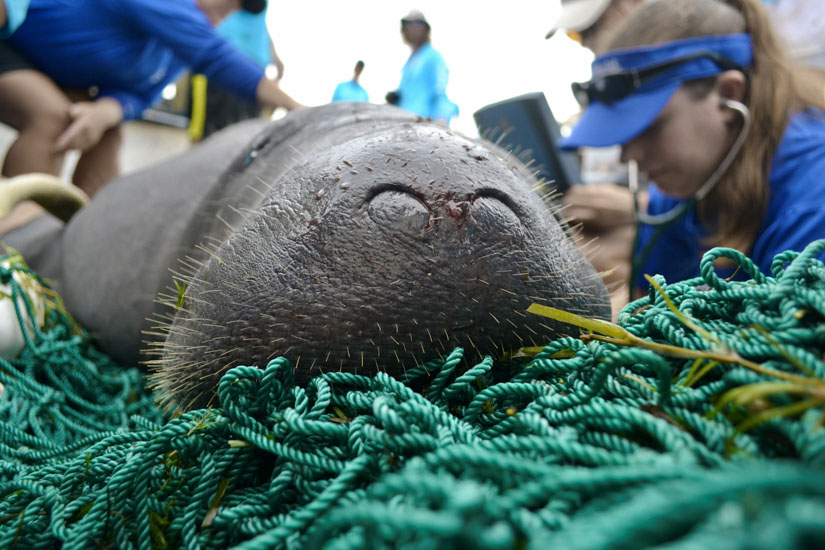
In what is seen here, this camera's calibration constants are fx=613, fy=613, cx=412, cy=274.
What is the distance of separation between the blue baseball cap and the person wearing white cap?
1.95 metres

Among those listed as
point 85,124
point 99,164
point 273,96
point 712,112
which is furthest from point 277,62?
point 712,112

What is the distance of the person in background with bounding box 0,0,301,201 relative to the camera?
3469mm

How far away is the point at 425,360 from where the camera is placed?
3.34ft

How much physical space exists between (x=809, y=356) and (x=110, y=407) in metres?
1.62

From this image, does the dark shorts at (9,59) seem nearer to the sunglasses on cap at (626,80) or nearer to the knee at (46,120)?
the knee at (46,120)

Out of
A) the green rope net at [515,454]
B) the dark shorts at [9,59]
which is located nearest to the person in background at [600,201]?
the green rope net at [515,454]

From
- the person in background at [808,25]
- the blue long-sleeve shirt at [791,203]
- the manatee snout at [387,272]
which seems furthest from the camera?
the person in background at [808,25]

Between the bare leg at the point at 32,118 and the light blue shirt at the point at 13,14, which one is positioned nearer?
the light blue shirt at the point at 13,14

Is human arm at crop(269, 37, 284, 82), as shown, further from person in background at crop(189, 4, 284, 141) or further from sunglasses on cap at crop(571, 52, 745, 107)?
sunglasses on cap at crop(571, 52, 745, 107)

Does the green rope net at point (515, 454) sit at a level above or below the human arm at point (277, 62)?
below

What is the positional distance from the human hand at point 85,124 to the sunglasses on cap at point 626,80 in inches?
109

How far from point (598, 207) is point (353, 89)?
4282mm

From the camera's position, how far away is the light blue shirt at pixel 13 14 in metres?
3.13

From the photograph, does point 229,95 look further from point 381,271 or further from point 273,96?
point 381,271
